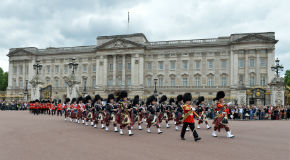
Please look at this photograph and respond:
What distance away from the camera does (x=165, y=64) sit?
166 feet

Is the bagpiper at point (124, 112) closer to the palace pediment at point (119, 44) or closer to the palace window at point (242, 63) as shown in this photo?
the palace pediment at point (119, 44)

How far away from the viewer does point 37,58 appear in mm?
59531

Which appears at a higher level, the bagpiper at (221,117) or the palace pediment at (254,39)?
the palace pediment at (254,39)

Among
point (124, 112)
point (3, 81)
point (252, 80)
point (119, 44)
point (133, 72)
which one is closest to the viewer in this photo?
point (124, 112)

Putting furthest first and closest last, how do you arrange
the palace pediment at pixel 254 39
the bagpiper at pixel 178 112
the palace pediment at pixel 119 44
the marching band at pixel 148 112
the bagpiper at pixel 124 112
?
the palace pediment at pixel 119 44 < the palace pediment at pixel 254 39 < the bagpiper at pixel 178 112 < the bagpiper at pixel 124 112 < the marching band at pixel 148 112

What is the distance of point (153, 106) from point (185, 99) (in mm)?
2584

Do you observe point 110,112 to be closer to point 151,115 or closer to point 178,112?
point 151,115

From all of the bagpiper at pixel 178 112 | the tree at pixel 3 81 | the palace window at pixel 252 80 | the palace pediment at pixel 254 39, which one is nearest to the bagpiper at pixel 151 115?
the bagpiper at pixel 178 112

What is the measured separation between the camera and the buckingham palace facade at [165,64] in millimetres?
44281

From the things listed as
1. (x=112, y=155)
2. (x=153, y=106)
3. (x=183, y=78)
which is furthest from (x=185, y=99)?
(x=183, y=78)

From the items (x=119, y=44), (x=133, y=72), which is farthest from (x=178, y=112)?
(x=119, y=44)

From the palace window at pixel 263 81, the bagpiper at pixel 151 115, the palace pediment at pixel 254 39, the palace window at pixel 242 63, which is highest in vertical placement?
the palace pediment at pixel 254 39

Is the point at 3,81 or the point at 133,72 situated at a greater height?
the point at 133,72

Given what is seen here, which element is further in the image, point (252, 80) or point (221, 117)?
point (252, 80)
